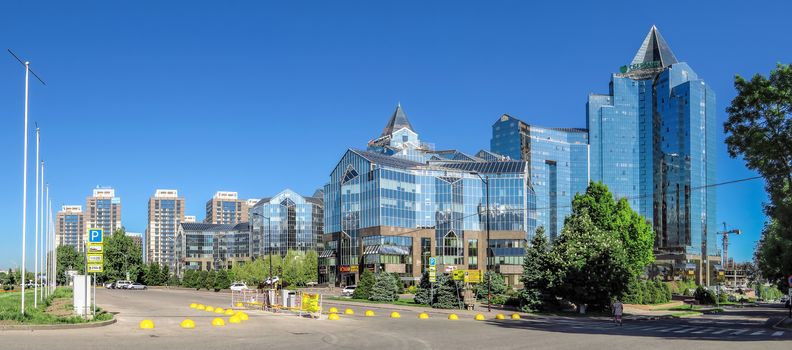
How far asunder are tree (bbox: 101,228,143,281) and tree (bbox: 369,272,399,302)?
77670 millimetres

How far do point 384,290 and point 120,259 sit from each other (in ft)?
264

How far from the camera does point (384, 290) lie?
6250 centimetres

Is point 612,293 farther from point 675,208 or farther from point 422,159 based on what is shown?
point 675,208

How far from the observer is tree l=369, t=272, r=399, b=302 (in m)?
62.4

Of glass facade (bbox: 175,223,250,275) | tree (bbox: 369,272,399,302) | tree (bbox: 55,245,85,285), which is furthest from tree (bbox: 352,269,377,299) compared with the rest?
glass facade (bbox: 175,223,250,275)

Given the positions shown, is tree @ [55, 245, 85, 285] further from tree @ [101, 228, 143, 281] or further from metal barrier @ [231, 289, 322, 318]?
metal barrier @ [231, 289, 322, 318]

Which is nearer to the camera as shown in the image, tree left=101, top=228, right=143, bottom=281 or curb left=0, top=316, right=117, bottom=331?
curb left=0, top=316, right=117, bottom=331

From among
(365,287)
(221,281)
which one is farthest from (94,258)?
(221,281)

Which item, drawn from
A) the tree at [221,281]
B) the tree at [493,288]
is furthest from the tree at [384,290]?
the tree at [221,281]

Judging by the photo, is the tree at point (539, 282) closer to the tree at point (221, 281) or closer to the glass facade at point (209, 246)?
the tree at point (221, 281)

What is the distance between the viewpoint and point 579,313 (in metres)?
48.6

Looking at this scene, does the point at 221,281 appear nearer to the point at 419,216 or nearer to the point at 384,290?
the point at 419,216

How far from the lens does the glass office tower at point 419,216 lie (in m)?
110

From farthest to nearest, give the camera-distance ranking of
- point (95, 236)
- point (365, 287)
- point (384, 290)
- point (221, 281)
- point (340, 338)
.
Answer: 1. point (221, 281)
2. point (365, 287)
3. point (384, 290)
4. point (95, 236)
5. point (340, 338)
